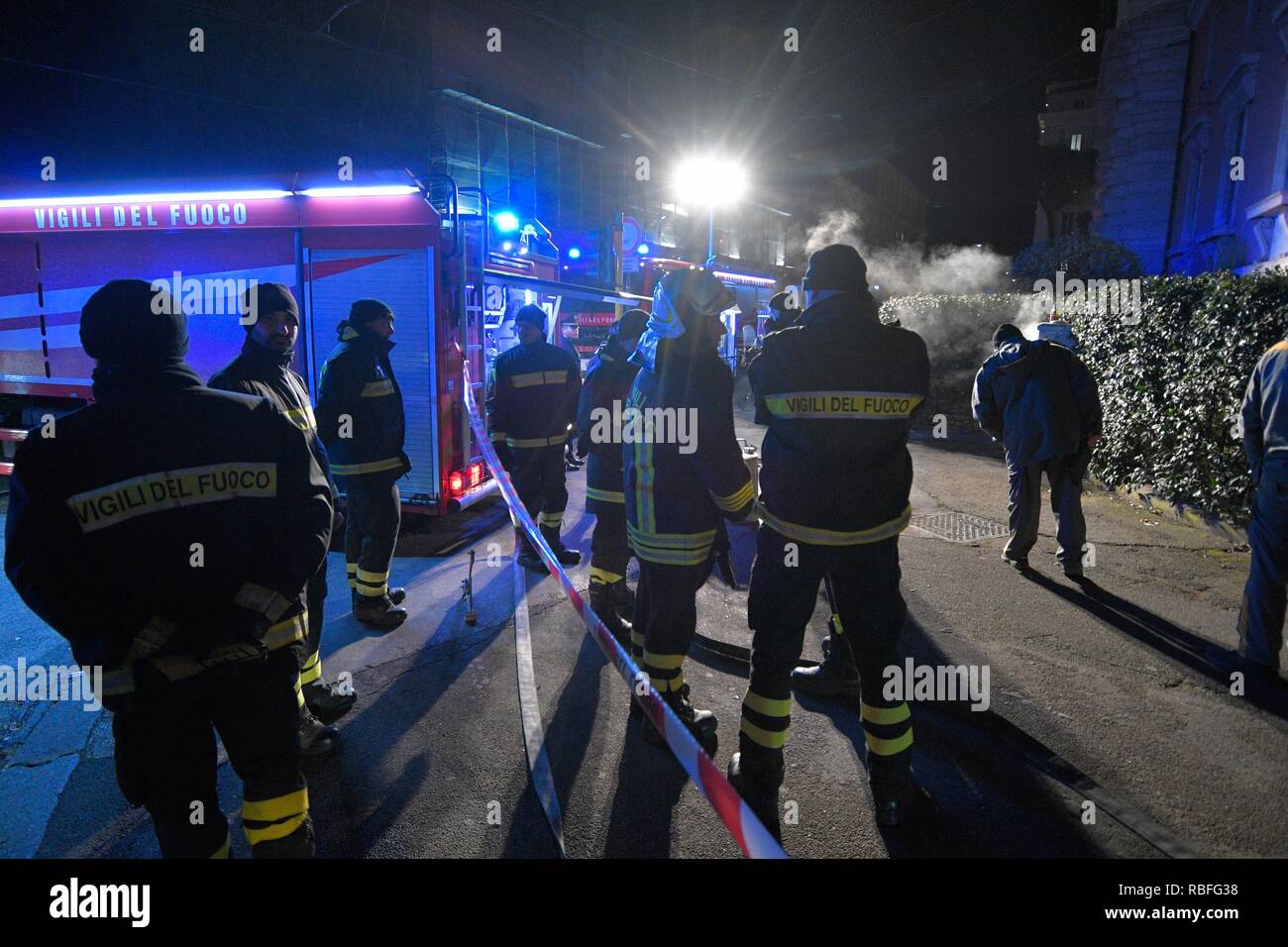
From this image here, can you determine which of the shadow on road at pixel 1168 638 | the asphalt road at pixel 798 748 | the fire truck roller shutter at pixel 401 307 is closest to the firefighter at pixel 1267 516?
the shadow on road at pixel 1168 638

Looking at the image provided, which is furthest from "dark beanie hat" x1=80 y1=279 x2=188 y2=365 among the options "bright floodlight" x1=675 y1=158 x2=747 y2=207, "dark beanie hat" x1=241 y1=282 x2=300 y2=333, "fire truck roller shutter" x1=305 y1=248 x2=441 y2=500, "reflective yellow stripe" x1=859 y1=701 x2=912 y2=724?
"bright floodlight" x1=675 y1=158 x2=747 y2=207

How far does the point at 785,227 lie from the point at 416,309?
32.0m

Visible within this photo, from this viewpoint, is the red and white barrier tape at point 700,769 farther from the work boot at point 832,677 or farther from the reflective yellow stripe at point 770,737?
the work boot at point 832,677

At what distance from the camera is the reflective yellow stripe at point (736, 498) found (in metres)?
2.87

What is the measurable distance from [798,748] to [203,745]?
2343mm

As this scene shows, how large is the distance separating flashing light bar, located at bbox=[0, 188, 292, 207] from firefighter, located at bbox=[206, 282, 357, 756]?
11.1 feet

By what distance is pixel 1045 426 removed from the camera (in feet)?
16.7

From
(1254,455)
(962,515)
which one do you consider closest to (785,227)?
(962,515)

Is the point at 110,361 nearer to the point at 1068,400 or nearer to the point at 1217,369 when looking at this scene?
the point at 1068,400

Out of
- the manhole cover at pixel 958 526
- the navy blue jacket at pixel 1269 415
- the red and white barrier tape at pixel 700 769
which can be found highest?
the navy blue jacket at pixel 1269 415

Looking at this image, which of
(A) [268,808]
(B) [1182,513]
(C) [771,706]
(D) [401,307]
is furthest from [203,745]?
(B) [1182,513]

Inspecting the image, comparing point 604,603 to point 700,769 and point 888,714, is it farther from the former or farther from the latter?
point 700,769

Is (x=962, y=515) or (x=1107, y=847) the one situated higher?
(x=962, y=515)
